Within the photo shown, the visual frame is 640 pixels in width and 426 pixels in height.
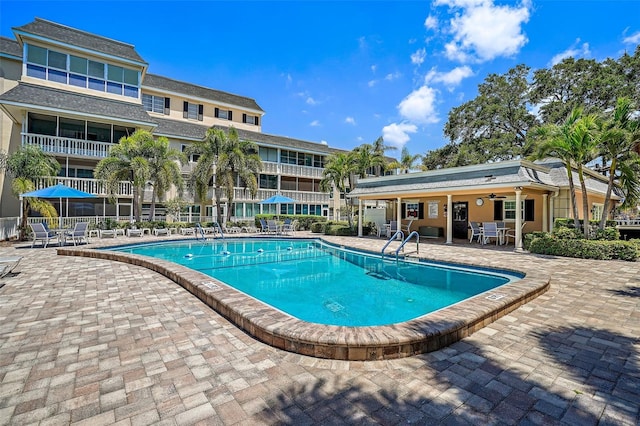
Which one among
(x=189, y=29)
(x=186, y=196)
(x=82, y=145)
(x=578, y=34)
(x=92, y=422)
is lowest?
(x=92, y=422)

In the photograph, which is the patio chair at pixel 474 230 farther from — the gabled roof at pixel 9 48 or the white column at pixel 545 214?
the gabled roof at pixel 9 48

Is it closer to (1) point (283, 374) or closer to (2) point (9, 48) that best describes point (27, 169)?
(2) point (9, 48)

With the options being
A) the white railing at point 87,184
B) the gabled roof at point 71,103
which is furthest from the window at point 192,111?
the white railing at point 87,184

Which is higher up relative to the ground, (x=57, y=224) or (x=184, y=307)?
(x=57, y=224)

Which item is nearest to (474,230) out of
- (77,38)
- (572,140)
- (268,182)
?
(572,140)

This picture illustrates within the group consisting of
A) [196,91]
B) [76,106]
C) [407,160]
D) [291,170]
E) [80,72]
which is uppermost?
[196,91]

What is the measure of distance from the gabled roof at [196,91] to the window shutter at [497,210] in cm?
2564

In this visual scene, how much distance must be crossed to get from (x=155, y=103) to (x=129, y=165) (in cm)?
1214

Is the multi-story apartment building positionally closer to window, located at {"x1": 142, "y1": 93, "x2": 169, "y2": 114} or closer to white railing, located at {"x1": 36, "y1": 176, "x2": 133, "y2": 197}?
white railing, located at {"x1": 36, "y1": 176, "x2": 133, "y2": 197}

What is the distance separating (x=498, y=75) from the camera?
3148 centimetres

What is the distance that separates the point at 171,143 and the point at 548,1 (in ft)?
80.6

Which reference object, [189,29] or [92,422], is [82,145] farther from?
[92,422]

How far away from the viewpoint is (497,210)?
17.4 meters

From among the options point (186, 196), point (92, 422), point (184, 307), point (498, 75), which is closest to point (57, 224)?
point (186, 196)
